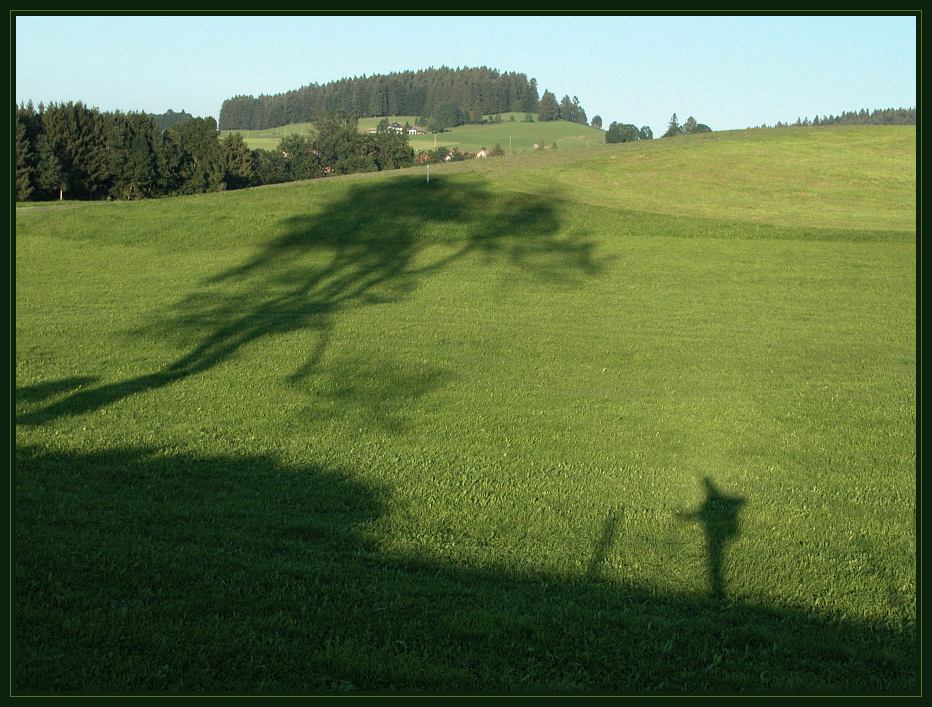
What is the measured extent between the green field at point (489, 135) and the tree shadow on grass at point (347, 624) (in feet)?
258

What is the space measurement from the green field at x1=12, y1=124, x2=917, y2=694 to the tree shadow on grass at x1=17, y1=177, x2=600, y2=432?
15cm

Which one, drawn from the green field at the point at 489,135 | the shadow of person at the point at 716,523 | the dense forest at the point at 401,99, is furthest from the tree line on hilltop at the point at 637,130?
the shadow of person at the point at 716,523

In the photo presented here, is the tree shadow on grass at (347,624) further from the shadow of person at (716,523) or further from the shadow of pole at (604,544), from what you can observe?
the shadow of person at (716,523)

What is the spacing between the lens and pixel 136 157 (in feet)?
229

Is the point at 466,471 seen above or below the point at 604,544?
above

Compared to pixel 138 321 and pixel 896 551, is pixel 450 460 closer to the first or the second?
pixel 896 551

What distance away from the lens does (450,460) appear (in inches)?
425

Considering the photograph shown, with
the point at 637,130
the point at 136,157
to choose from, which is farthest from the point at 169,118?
the point at 637,130

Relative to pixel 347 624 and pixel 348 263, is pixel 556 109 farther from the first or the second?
pixel 347 624

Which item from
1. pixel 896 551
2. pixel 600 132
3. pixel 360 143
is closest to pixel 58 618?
pixel 896 551

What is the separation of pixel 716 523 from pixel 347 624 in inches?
170

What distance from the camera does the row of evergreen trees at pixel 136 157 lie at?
65.6m

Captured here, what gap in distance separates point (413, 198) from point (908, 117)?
1558 inches

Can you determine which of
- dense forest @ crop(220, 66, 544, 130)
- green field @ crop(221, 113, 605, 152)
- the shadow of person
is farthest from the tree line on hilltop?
the shadow of person
